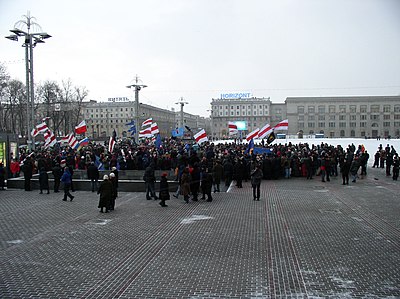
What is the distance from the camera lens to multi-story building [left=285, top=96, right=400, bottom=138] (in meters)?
106

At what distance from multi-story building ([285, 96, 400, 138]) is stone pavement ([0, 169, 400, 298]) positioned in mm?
95900

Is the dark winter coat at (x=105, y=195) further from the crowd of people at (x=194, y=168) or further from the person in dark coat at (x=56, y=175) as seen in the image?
the person in dark coat at (x=56, y=175)

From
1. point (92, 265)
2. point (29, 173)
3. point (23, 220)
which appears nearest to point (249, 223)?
point (92, 265)

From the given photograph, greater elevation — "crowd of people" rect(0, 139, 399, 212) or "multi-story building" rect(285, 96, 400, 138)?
"multi-story building" rect(285, 96, 400, 138)

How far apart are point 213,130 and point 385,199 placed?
118 meters

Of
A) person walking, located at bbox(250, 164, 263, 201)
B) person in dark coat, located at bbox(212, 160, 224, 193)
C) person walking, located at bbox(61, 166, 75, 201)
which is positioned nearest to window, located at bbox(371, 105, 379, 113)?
person in dark coat, located at bbox(212, 160, 224, 193)

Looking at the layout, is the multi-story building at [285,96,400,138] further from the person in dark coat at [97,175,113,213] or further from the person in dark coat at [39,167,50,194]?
the person in dark coat at [97,175,113,213]

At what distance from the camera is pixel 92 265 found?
7645 millimetres

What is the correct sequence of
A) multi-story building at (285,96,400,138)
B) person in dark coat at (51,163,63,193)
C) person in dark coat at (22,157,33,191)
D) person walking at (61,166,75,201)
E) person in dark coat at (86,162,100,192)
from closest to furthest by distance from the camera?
person walking at (61,166,75,201)
person in dark coat at (51,163,63,193)
person in dark coat at (86,162,100,192)
person in dark coat at (22,157,33,191)
multi-story building at (285,96,400,138)

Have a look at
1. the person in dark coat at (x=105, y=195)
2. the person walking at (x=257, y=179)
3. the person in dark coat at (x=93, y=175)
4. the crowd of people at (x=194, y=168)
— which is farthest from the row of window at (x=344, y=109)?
the person in dark coat at (x=105, y=195)

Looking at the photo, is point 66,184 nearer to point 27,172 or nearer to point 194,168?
point 27,172

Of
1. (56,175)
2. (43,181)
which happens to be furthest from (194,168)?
(43,181)

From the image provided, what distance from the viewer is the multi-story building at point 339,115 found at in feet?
348

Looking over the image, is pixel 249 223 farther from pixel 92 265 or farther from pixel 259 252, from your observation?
pixel 92 265
